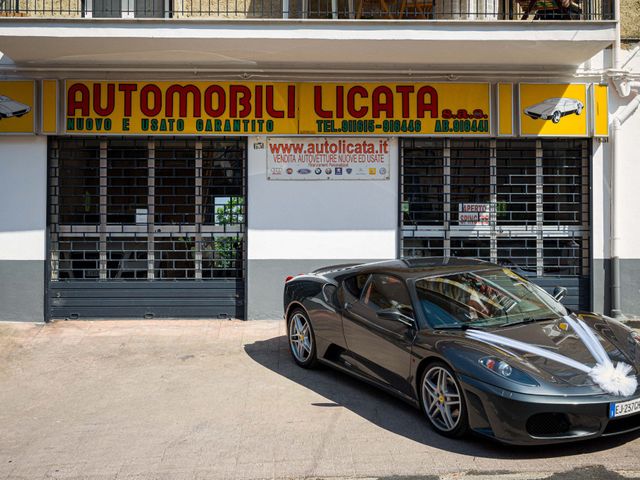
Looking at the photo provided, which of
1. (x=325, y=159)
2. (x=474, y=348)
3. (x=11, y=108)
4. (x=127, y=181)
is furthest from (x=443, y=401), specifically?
(x=11, y=108)

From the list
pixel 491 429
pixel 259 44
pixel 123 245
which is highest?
pixel 259 44

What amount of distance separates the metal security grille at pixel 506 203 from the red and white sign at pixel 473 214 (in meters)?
0.02

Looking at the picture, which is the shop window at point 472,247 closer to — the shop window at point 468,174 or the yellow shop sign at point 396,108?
the shop window at point 468,174

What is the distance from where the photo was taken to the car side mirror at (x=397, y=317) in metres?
5.15

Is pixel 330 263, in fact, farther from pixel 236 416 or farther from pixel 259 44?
pixel 236 416

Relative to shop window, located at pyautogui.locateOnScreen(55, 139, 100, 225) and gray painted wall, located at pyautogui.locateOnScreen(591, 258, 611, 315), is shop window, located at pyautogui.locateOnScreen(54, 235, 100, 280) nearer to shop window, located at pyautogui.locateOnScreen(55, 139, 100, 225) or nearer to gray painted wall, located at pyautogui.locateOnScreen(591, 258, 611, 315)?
shop window, located at pyautogui.locateOnScreen(55, 139, 100, 225)

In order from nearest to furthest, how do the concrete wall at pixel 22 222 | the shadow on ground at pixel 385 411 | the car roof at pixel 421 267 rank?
the shadow on ground at pixel 385 411 → the car roof at pixel 421 267 → the concrete wall at pixel 22 222

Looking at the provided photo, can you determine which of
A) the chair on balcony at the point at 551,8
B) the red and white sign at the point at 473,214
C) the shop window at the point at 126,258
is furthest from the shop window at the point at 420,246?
the shop window at the point at 126,258

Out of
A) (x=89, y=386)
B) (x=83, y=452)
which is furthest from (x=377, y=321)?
(x=89, y=386)

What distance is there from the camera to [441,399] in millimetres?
4660

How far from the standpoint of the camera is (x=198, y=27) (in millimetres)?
8109

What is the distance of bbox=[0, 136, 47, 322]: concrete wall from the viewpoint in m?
9.02

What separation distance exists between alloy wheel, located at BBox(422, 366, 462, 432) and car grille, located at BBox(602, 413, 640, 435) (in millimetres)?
995

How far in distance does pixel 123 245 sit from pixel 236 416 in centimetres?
480
